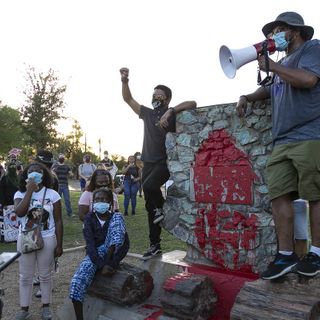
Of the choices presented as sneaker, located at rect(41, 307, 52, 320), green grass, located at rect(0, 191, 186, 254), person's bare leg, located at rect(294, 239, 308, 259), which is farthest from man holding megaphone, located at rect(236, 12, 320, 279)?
green grass, located at rect(0, 191, 186, 254)

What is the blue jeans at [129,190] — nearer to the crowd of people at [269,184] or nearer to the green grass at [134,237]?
the green grass at [134,237]

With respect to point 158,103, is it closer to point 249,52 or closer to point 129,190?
point 249,52

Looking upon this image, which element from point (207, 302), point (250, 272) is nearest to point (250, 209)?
point (250, 272)

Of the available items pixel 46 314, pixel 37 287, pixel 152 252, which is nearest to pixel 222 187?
pixel 152 252

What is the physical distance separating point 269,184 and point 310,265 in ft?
2.11

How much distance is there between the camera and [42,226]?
4.36m

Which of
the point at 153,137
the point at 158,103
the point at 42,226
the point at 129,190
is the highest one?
the point at 158,103

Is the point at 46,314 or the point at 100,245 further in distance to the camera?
the point at 46,314

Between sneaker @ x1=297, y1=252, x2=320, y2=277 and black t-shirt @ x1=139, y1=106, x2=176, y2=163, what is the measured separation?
2.17m

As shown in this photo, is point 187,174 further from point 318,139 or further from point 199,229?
point 318,139

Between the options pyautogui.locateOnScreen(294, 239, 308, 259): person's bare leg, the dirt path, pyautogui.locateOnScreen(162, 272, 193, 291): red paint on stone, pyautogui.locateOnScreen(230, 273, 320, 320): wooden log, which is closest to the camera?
pyautogui.locateOnScreen(230, 273, 320, 320): wooden log

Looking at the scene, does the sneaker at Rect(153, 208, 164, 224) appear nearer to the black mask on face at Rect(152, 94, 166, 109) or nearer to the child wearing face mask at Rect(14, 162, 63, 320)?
the child wearing face mask at Rect(14, 162, 63, 320)

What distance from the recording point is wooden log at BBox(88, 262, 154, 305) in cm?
405

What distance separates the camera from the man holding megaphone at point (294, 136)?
2.89 metres
